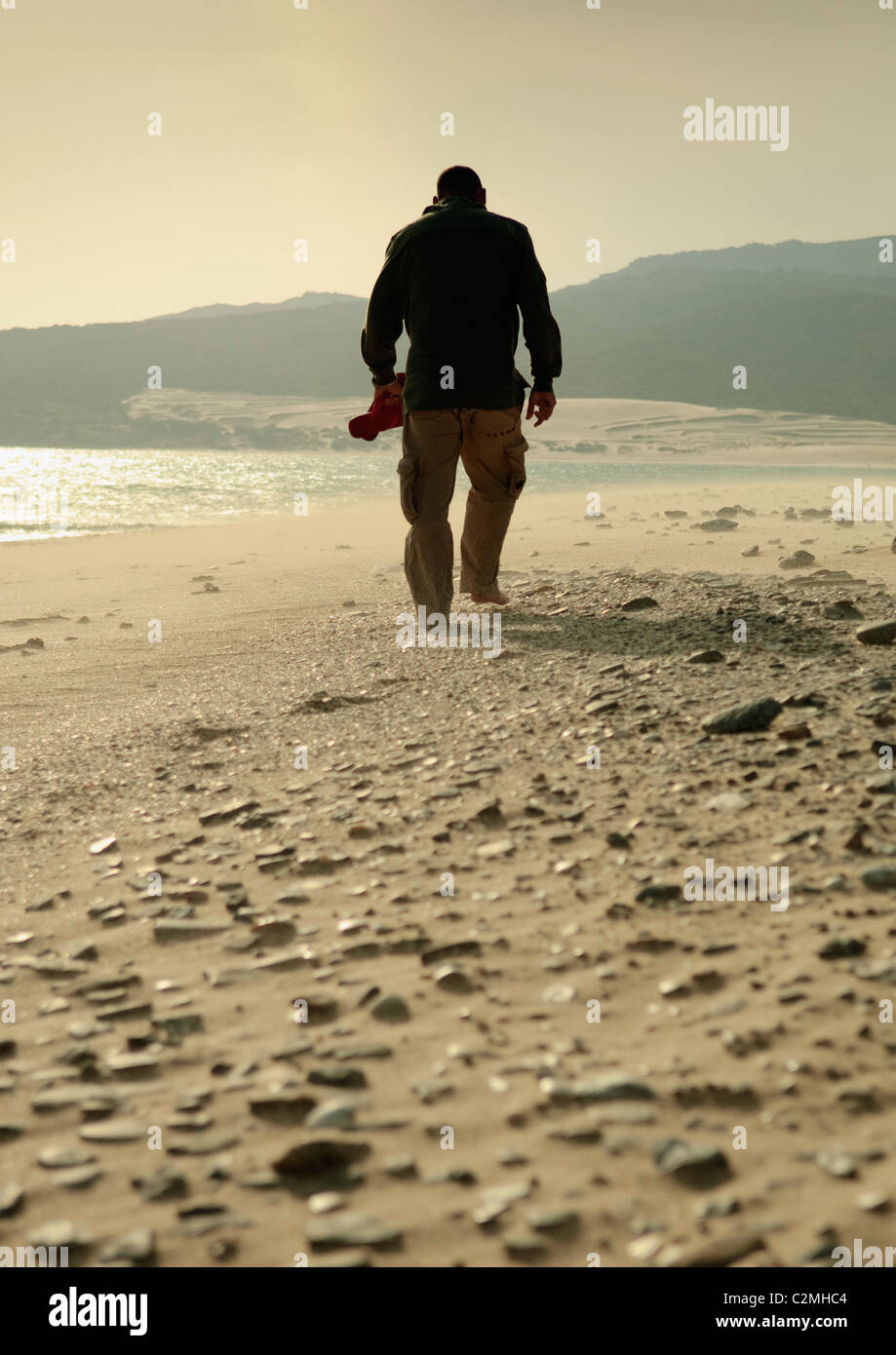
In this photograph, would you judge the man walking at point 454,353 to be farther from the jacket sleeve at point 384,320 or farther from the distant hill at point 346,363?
the distant hill at point 346,363

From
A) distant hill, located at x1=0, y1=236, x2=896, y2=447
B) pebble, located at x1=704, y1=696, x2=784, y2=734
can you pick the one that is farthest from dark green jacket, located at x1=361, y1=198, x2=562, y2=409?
distant hill, located at x1=0, y1=236, x2=896, y2=447

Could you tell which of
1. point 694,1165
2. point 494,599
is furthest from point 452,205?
point 694,1165

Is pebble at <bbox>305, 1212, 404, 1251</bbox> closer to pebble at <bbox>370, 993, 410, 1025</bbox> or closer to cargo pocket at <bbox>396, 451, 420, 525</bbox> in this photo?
pebble at <bbox>370, 993, 410, 1025</bbox>

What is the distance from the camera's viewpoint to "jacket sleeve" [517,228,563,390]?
17.3 feet

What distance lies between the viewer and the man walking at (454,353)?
519 cm

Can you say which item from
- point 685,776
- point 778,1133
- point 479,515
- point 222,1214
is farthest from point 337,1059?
point 479,515

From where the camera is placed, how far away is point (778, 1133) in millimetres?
1835

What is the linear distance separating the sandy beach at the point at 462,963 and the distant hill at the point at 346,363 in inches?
1576

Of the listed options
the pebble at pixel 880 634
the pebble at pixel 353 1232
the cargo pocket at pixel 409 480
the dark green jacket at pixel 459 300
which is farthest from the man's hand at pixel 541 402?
the pebble at pixel 353 1232

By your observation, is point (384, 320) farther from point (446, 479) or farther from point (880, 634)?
point (880, 634)

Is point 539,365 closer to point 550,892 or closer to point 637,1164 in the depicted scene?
point 550,892

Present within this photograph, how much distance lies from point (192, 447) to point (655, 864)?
4287 cm

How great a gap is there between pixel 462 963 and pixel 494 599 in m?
3.75

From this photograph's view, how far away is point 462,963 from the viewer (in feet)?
7.93
